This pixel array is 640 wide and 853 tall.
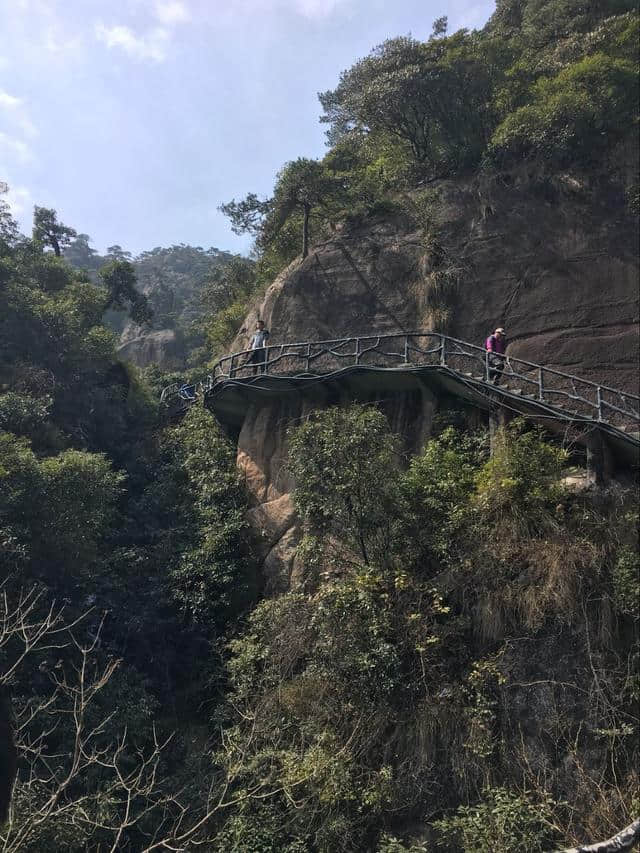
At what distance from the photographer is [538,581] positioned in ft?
32.6

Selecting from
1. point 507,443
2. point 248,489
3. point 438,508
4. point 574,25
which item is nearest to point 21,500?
point 248,489

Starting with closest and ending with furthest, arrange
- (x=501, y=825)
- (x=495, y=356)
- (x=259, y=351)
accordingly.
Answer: (x=501, y=825) < (x=495, y=356) < (x=259, y=351)

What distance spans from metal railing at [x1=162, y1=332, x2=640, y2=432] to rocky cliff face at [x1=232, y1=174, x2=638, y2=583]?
462 mm

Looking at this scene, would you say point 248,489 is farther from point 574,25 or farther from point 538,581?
point 574,25

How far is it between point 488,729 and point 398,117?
15.4 metres

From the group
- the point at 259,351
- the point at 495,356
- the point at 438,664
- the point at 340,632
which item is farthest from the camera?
the point at 259,351

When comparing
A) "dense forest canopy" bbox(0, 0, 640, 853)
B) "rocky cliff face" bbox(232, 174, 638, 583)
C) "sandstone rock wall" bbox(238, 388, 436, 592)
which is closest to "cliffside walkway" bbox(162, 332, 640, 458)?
"sandstone rock wall" bbox(238, 388, 436, 592)

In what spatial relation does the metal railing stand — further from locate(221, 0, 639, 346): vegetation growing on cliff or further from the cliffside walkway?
locate(221, 0, 639, 346): vegetation growing on cliff

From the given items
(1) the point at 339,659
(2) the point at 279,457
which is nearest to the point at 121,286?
(2) the point at 279,457

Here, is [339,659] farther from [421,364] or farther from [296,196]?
[296,196]

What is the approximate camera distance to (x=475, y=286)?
50.7 ft

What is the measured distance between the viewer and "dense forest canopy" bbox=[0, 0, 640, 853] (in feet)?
29.2

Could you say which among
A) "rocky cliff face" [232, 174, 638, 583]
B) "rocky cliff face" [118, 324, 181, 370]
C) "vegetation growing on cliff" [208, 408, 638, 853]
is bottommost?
"vegetation growing on cliff" [208, 408, 638, 853]

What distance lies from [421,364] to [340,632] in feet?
18.0
